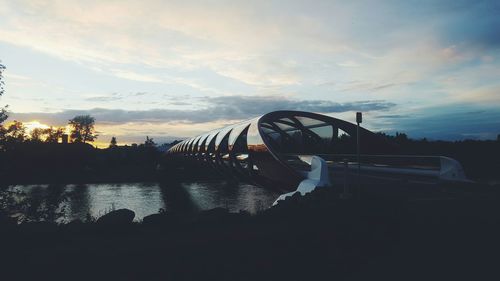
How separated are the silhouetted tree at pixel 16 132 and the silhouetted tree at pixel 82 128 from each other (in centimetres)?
11346

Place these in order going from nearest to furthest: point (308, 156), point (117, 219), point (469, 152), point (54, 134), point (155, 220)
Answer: point (117, 219) < point (155, 220) < point (308, 156) < point (469, 152) < point (54, 134)

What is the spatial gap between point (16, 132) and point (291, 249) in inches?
396

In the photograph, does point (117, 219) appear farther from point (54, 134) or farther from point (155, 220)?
point (54, 134)

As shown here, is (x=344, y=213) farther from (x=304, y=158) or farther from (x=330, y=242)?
(x=304, y=158)

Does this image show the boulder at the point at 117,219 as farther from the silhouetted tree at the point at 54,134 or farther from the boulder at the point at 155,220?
the silhouetted tree at the point at 54,134

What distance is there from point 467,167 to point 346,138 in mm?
6083

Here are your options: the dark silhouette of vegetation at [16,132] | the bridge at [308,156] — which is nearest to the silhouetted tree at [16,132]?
the dark silhouette of vegetation at [16,132]

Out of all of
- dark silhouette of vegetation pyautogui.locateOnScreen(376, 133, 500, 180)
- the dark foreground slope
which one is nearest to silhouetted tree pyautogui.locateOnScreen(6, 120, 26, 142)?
the dark foreground slope

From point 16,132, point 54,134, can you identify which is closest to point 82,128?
point 54,134

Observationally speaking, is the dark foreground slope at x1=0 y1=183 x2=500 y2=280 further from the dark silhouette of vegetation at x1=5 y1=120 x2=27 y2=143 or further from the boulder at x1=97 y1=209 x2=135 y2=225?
the dark silhouette of vegetation at x1=5 y1=120 x2=27 y2=143

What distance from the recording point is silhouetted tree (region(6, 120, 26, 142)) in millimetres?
11353

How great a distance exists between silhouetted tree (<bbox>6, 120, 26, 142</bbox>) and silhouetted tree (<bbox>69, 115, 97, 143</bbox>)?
113461 millimetres

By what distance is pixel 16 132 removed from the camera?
11570mm

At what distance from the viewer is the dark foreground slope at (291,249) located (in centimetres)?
490
